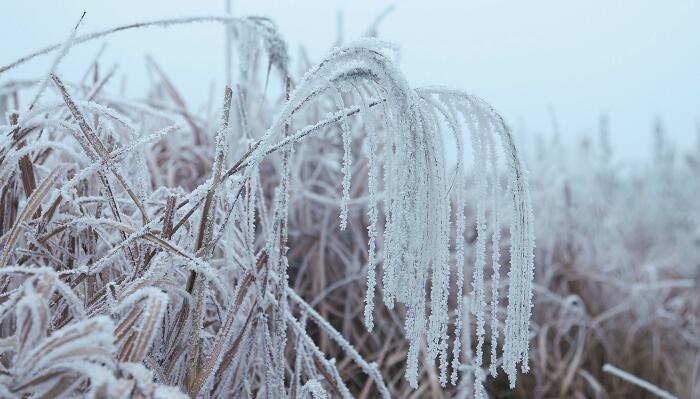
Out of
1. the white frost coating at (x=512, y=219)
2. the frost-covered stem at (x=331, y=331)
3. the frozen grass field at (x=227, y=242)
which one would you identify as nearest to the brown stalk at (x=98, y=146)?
the frozen grass field at (x=227, y=242)

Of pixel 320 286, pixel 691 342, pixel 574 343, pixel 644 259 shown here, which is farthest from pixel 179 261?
pixel 644 259

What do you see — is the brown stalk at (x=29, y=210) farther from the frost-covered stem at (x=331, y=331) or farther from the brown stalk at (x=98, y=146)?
the frost-covered stem at (x=331, y=331)

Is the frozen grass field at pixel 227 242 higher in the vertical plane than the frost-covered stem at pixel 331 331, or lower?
higher

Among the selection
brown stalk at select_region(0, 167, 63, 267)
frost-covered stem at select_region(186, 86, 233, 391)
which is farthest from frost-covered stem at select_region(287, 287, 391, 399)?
brown stalk at select_region(0, 167, 63, 267)

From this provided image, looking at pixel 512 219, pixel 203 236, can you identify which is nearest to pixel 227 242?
pixel 203 236

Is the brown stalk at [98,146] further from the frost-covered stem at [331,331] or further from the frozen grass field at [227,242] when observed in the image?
the frost-covered stem at [331,331]

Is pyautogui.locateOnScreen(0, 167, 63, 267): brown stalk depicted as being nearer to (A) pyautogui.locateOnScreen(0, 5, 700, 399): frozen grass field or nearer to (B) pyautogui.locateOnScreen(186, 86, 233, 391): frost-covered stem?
(A) pyautogui.locateOnScreen(0, 5, 700, 399): frozen grass field

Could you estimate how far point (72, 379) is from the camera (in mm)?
650

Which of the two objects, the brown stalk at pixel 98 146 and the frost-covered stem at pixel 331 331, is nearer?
the brown stalk at pixel 98 146

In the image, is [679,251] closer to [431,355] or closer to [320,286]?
[320,286]

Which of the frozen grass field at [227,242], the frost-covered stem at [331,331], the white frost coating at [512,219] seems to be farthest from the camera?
the frost-covered stem at [331,331]

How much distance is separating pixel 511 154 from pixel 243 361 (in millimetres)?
493

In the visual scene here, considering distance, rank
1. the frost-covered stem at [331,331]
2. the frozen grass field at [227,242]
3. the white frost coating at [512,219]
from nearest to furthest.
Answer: the frozen grass field at [227,242]
the white frost coating at [512,219]
the frost-covered stem at [331,331]

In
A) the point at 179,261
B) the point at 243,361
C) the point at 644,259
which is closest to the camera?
the point at 179,261
